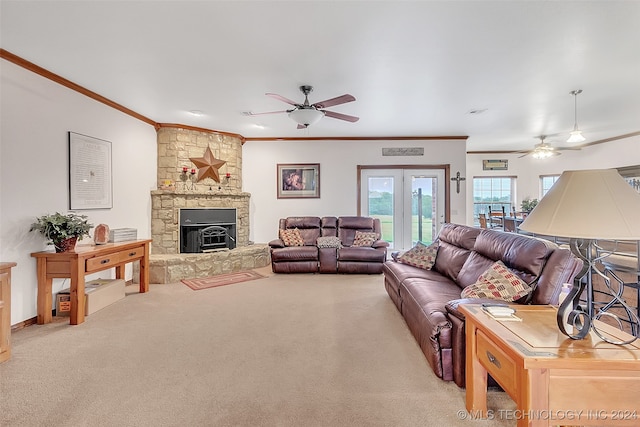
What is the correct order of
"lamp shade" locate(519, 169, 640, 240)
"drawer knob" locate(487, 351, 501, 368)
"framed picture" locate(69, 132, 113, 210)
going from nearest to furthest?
"lamp shade" locate(519, 169, 640, 240)
"drawer knob" locate(487, 351, 501, 368)
"framed picture" locate(69, 132, 113, 210)

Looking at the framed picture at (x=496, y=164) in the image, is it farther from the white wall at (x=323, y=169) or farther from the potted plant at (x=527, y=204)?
the white wall at (x=323, y=169)

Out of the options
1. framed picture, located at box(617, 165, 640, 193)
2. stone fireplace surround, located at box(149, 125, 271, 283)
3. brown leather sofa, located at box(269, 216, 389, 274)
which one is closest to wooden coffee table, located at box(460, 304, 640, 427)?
brown leather sofa, located at box(269, 216, 389, 274)

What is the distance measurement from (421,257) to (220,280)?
10.3ft

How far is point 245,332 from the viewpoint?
2.94 metres

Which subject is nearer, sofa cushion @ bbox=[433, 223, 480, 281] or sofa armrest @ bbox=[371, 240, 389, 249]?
sofa cushion @ bbox=[433, 223, 480, 281]

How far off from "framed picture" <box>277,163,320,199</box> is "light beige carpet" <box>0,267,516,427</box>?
11.0ft

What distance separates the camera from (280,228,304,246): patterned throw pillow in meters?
5.61

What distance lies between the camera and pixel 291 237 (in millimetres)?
5656

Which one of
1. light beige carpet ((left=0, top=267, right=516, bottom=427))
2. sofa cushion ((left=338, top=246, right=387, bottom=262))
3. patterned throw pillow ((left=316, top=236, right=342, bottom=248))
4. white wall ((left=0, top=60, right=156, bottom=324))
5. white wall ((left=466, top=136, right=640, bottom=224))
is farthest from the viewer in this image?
white wall ((left=466, top=136, right=640, bottom=224))

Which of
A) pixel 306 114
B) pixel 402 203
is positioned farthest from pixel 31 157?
pixel 402 203

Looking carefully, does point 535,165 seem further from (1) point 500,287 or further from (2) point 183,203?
(2) point 183,203

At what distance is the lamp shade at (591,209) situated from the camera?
3.92 feet

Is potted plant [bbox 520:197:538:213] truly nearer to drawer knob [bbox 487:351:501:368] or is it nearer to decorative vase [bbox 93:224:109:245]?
drawer knob [bbox 487:351:501:368]

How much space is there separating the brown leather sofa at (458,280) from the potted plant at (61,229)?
352 centimetres
